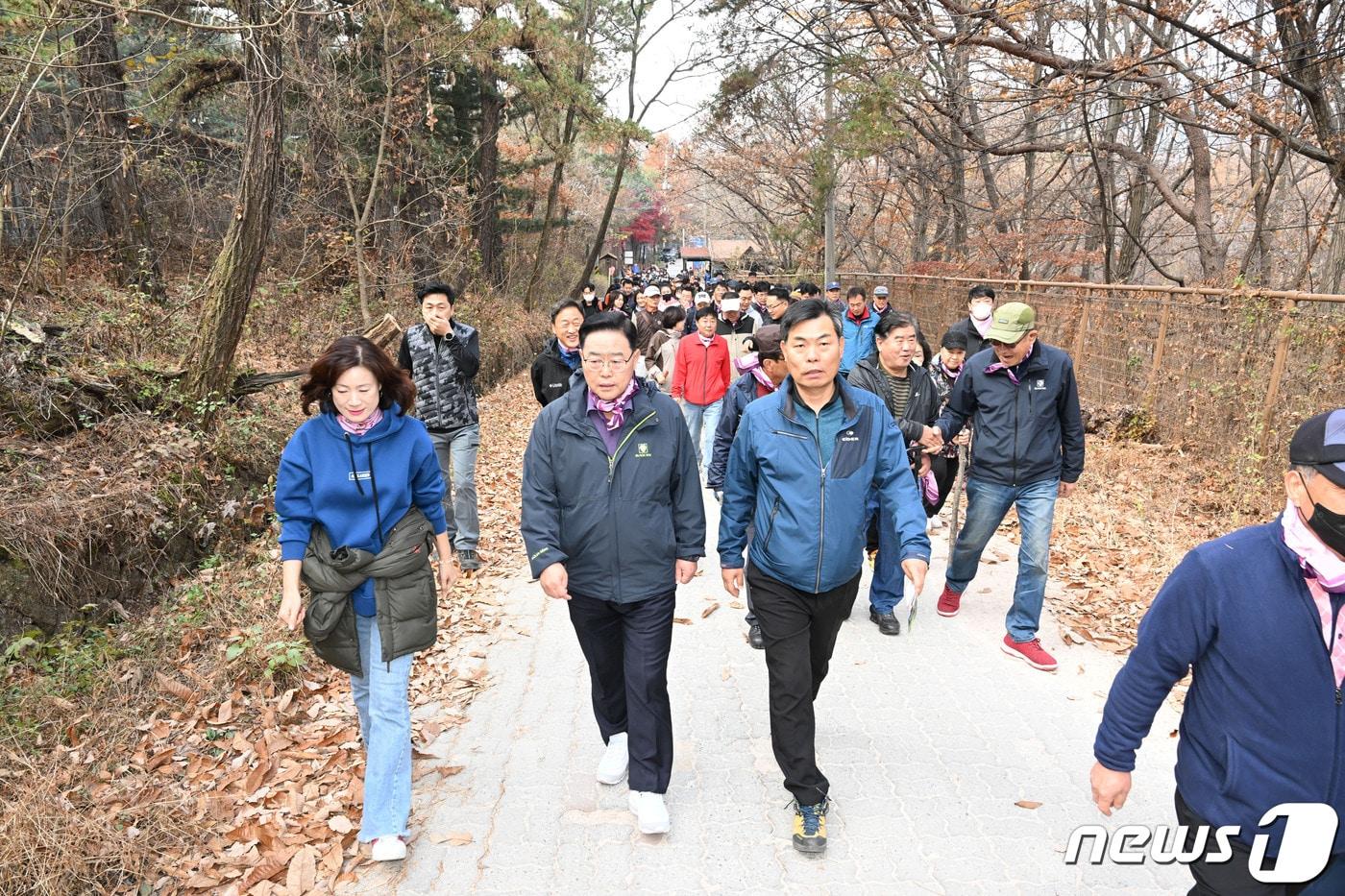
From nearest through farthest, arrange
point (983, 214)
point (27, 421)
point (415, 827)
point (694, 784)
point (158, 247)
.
Answer: point (415, 827) < point (694, 784) < point (27, 421) < point (158, 247) < point (983, 214)

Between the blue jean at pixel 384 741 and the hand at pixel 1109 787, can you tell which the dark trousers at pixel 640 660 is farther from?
the hand at pixel 1109 787

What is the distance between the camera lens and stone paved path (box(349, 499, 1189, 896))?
3219mm

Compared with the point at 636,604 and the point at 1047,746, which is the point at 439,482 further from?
the point at 1047,746

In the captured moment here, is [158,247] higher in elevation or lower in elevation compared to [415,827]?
higher

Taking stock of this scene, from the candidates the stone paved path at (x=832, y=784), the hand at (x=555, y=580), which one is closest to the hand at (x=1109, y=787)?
the stone paved path at (x=832, y=784)

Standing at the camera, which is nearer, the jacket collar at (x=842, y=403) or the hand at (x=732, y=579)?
the jacket collar at (x=842, y=403)

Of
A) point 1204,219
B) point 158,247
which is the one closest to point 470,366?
point 158,247

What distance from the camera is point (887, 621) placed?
5.48m

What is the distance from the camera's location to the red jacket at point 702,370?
8.30 meters

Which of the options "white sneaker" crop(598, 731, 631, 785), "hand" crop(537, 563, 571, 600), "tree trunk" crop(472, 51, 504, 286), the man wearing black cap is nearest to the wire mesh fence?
the man wearing black cap

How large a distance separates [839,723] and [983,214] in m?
23.5

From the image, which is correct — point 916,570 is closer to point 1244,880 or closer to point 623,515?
point 623,515

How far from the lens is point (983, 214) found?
2442 cm

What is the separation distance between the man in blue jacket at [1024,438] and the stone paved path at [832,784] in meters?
0.51
